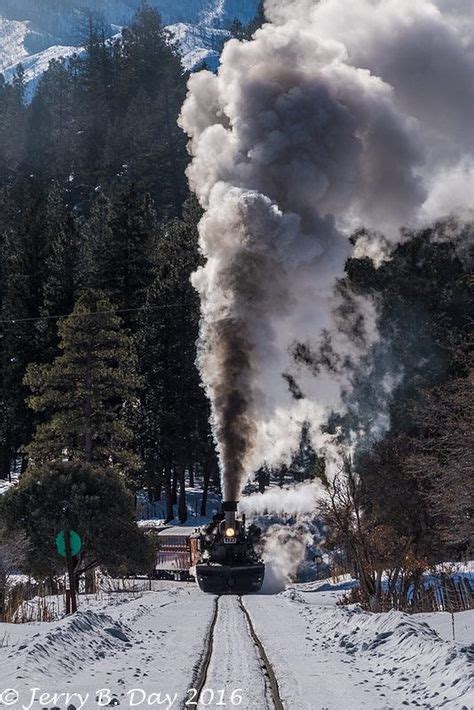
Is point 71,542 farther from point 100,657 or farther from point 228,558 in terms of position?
point 228,558

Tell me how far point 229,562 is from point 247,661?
58.2 ft

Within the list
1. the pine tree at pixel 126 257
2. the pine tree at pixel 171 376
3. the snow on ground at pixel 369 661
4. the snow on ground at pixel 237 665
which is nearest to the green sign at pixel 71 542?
the snow on ground at pixel 237 665

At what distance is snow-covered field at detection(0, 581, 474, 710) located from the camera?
9578mm

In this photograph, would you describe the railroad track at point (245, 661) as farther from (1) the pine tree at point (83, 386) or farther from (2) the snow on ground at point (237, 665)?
(1) the pine tree at point (83, 386)

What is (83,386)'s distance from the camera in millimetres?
48469

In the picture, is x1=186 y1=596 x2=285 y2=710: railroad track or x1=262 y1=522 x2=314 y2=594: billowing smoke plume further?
x1=262 y1=522 x2=314 y2=594: billowing smoke plume

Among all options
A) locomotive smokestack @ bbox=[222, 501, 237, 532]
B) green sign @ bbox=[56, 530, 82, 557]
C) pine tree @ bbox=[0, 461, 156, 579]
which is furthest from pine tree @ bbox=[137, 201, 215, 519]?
green sign @ bbox=[56, 530, 82, 557]

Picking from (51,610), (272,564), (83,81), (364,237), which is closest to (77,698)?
(51,610)

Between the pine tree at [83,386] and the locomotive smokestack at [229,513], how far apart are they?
55.0 ft

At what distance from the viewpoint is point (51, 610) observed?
70.1 ft

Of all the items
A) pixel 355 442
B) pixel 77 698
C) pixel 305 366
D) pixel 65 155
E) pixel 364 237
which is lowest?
pixel 77 698

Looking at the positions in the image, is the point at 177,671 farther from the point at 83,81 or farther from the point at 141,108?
the point at 83,81

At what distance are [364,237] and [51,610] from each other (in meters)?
30.0

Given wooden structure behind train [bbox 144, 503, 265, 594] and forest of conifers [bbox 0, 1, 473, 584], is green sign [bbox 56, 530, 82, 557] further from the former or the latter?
wooden structure behind train [bbox 144, 503, 265, 594]
